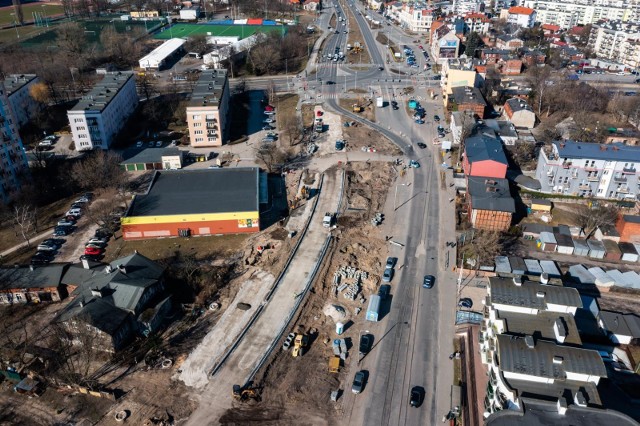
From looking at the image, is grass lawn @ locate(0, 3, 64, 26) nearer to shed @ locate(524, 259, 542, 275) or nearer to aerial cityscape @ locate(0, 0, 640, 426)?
aerial cityscape @ locate(0, 0, 640, 426)

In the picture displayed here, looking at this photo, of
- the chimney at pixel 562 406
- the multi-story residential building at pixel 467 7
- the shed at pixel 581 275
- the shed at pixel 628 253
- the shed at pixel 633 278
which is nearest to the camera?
the chimney at pixel 562 406

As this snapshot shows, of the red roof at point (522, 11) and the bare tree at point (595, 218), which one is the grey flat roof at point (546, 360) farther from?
the red roof at point (522, 11)

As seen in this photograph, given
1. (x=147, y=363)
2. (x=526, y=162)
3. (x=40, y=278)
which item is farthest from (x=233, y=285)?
(x=526, y=162)

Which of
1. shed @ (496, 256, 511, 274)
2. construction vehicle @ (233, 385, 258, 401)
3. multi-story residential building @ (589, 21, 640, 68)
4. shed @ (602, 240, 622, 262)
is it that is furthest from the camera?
multi-story residential building @ (589, 21, 640, 68)

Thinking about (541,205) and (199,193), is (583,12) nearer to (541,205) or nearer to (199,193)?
(541,205)

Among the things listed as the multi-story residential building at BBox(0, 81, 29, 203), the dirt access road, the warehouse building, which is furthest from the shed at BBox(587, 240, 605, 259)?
the multi-story residential building at BBox(0, 81, 29, 203)

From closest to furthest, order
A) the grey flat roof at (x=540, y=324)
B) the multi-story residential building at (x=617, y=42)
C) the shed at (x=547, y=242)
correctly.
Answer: the grey flat roof at (x=540, y=324) < the shed at (x=547, y=242) < the multi-story residential building at (x=617, y=42)

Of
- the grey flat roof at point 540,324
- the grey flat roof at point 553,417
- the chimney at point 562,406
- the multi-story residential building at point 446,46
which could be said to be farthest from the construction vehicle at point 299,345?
the multi-story residential building at point 446,46
